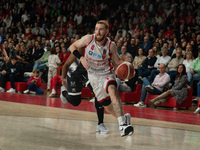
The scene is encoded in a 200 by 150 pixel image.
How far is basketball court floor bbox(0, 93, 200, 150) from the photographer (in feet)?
13.8

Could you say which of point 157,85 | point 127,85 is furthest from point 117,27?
point 157,85

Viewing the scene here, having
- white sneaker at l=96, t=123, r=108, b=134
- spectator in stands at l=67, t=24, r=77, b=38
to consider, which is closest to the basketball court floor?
white sneaker at l=96, t=123, r=108, b=134

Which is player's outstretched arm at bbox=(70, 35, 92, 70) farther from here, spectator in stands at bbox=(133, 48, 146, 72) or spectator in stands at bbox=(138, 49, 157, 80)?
spectator in stands at bbox=(133, 48, 146, 72)

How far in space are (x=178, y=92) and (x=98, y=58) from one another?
14.8 feet

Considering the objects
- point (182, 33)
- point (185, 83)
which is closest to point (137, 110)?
point (185, 83)

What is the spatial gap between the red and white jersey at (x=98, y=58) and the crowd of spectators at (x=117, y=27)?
5.20 metres

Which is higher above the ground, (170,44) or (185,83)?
(170,44)

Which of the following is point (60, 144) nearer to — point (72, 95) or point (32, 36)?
point (72, 95)

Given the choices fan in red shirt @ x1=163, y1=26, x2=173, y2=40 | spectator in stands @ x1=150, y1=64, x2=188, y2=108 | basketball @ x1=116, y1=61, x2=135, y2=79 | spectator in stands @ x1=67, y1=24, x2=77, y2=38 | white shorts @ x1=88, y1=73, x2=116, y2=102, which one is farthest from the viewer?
spectator in stands @ x1=67, y1=24, x2=77, y2=38

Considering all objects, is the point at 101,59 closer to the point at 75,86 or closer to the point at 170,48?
the point at 75,86

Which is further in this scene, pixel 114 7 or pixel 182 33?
pixel 114 7

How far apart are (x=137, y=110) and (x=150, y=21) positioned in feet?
21.7

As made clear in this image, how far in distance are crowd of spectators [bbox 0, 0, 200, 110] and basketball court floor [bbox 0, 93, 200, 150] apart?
344 centimetres

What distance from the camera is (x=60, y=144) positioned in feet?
13.8
